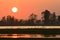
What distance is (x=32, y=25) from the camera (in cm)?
5844

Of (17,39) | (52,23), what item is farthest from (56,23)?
(17,39)

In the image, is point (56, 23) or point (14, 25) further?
point (14, 25)

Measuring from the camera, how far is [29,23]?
57.8 metres

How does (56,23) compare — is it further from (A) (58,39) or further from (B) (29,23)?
(A) (58,39)

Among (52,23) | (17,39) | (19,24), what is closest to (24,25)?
(19,24)

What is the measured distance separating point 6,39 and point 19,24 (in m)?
32.7

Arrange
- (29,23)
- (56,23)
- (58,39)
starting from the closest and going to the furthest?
(58,39)
(56,23)
(29,23)

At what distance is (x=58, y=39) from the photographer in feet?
80.3

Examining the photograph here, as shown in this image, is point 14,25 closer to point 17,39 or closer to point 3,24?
point 3,24

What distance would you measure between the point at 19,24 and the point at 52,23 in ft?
16.8

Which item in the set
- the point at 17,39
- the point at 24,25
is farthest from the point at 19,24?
the point at 17,39

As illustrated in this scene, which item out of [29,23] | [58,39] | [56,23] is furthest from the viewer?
[29,23]

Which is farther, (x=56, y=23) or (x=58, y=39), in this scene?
(x=56, y=23)

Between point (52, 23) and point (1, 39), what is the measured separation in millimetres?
32160
